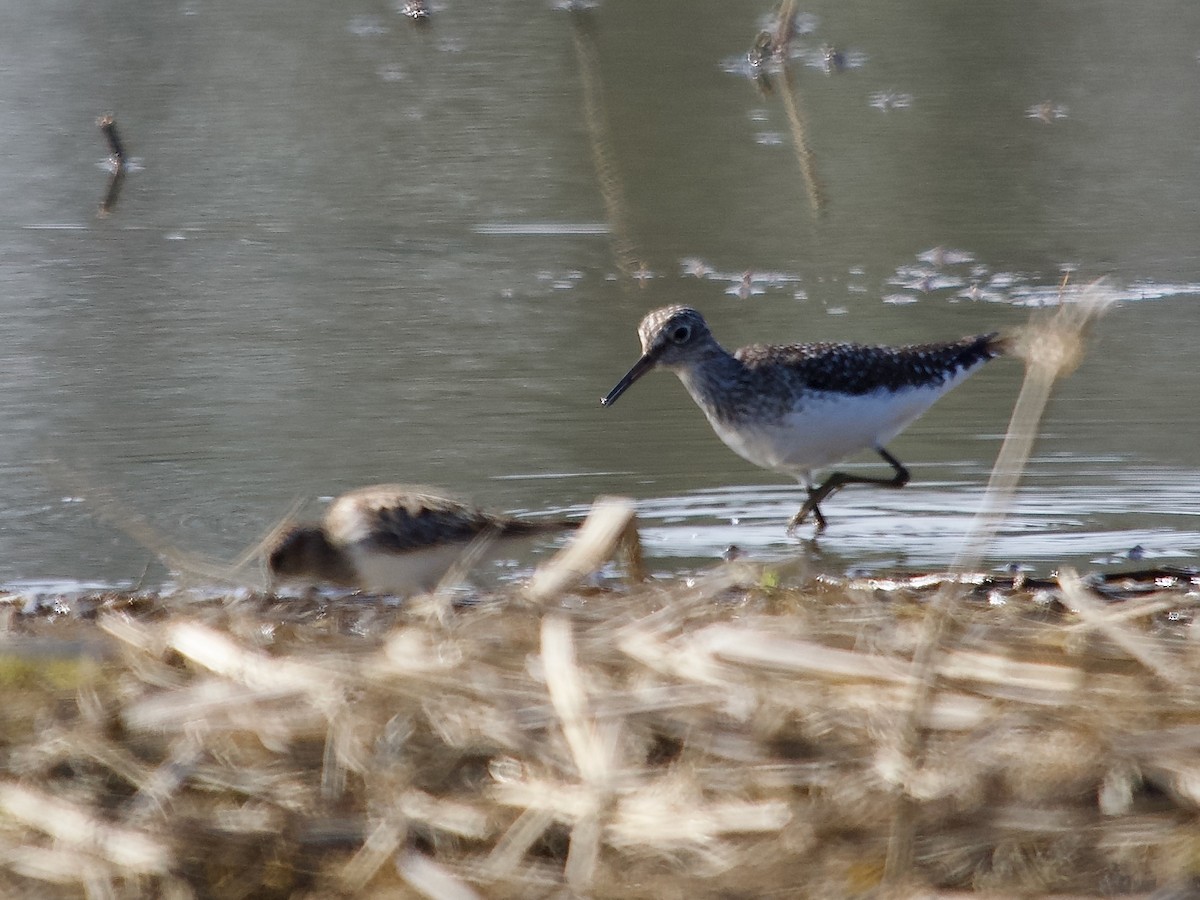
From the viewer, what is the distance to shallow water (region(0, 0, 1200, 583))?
7.40 metres

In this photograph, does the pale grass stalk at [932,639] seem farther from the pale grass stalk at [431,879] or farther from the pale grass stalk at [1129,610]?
the pale grass stalk at [431,879]

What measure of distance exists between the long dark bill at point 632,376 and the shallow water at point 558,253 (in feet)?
0.75

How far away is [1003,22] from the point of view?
16.5 meters

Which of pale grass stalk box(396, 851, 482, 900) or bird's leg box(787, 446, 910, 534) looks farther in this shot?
bird's leg box(787, 446, 910, 534)

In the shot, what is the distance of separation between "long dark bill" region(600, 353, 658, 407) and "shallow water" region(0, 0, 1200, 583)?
0.75ft

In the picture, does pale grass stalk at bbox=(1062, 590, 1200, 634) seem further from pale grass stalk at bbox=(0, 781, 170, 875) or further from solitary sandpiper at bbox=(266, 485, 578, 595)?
solitary sandpiper at bbox=(266, 485, 578, 595)

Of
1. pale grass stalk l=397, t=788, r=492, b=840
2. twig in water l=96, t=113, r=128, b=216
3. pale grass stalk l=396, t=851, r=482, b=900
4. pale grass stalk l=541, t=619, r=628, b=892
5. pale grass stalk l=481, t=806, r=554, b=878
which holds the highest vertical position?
pale grass stalk l=541, t=619, r=628, b=892

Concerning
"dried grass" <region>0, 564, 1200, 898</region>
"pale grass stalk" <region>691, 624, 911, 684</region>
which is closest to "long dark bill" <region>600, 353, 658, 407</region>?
"dried grass" <region>0, 564, 1200, 898</region>

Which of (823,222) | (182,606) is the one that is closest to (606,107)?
(823,222)

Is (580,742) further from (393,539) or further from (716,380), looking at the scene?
(716,380)

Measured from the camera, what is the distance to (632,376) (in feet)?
25.6

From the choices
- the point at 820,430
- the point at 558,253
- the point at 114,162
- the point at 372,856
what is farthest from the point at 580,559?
the point at 114,162

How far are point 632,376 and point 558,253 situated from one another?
301cm

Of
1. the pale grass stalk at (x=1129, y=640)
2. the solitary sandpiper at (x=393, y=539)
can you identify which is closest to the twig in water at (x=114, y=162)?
the solitary sandpiper at (x=393, y=539)
